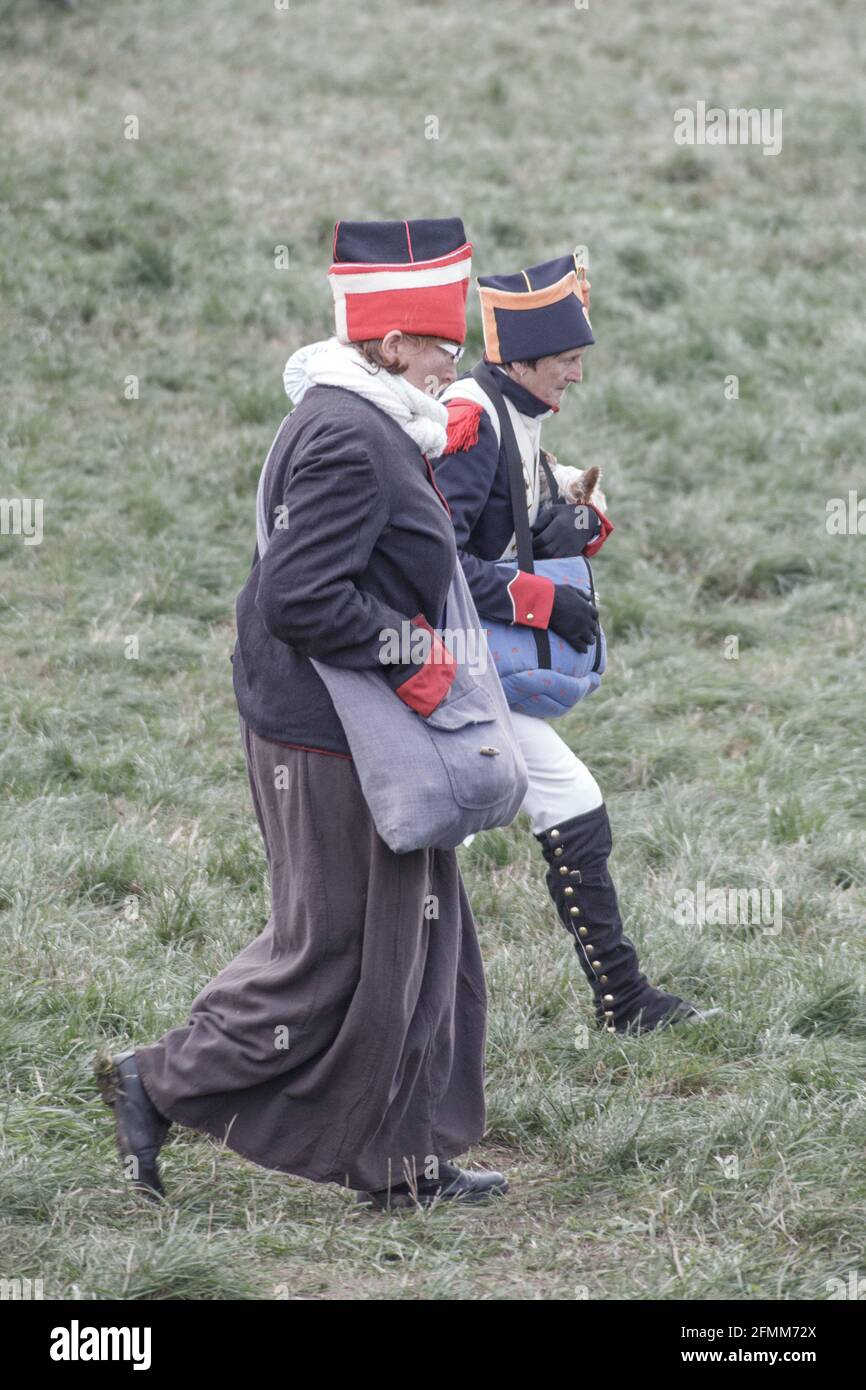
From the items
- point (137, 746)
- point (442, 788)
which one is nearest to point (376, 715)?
point (442, 788)

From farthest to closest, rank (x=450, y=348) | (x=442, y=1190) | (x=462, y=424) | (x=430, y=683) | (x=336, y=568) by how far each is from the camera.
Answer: (x=462, y=424) → (x=442, y=1190) → (x=450, y=348) → (x=430, y=683) → (x=336, y=568)

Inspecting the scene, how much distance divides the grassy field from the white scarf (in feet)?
5.30

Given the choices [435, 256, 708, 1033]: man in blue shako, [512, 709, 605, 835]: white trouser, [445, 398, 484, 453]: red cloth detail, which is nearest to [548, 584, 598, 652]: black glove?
Result: [435, 256, 708, 1033]: man in blue shako

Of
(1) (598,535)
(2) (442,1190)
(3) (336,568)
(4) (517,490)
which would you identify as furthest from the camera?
(1) (598,535)

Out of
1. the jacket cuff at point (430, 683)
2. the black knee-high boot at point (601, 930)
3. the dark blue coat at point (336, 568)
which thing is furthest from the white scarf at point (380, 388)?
the black knee-high boot at point (601, 930)

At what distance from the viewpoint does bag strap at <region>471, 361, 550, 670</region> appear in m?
4.03

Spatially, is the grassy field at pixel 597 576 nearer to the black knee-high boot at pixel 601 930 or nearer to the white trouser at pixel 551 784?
the black knee-high boot at pixel 601 930

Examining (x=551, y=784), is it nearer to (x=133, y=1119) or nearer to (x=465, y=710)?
(x=465, y=710)

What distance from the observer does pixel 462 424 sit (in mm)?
3906

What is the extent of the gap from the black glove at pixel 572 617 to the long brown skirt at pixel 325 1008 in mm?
875

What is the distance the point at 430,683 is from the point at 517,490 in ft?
3.50

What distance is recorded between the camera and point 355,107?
1320 centimetres

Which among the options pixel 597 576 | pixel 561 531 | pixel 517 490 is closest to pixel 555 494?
pixel 561 531
